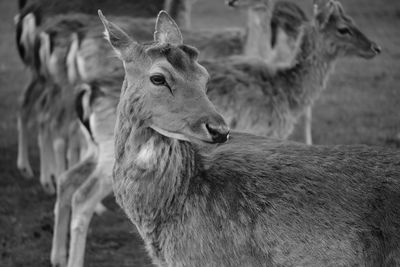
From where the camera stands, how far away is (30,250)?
6.58 m

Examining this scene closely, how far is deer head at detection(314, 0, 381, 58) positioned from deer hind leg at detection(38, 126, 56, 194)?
126 inches

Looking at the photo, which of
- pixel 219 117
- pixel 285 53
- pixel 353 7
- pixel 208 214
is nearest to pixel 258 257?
pixel 208 214

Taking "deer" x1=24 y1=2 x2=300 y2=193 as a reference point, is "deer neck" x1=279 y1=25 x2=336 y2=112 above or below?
above

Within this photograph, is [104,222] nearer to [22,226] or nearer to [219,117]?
[22,226]

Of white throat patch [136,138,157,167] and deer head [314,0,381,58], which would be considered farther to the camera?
deer head [314,0,381,58]

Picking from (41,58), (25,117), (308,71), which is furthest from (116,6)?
(308,71)

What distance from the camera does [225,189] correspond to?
13.3ft

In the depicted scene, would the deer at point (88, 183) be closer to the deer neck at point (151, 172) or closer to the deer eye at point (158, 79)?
the deer neck at point (151, 172)

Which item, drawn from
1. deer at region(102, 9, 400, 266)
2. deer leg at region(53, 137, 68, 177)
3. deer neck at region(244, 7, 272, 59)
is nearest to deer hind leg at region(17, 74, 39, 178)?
deer leg at region(53, 137, 68, 177)

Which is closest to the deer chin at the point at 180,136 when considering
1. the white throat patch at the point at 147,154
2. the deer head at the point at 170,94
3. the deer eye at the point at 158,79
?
the deer head at the point at 170,94

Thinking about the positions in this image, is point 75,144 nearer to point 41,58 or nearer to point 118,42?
point 41,58

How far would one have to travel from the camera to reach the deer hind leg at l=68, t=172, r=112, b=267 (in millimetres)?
5898

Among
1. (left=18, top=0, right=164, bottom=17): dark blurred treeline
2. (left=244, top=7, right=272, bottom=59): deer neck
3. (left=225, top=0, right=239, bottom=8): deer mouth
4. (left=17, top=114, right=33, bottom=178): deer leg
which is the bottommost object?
(left=17, top=114, right=33, bottom=178): deer leg

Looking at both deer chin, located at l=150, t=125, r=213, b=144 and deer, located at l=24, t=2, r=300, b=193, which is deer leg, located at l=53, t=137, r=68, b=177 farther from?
deer chin, located at l=150, t=125, r=213, b=144
